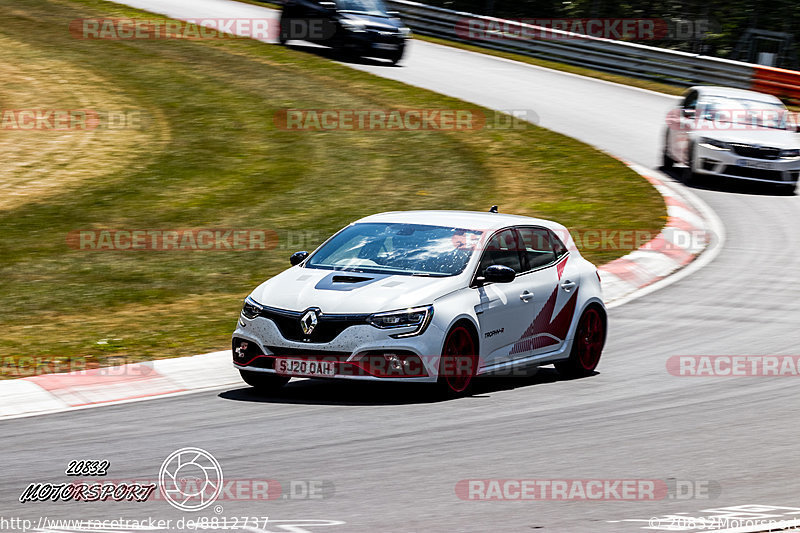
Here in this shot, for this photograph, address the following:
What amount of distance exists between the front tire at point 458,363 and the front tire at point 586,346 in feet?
Answer: 4.87

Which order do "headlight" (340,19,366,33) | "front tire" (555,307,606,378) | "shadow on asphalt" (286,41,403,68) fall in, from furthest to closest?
"shadow on asphalt" (286,41,403,68)
"headlight" (340,19,366,33)
"front tire" (555,307,606,378)

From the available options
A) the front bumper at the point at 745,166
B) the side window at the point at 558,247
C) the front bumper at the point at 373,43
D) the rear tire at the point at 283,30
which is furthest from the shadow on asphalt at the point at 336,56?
the side window at the point at 558,247

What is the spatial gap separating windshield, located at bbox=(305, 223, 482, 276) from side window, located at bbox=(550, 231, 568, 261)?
41.1 inches

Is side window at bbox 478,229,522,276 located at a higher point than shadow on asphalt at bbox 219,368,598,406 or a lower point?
higher

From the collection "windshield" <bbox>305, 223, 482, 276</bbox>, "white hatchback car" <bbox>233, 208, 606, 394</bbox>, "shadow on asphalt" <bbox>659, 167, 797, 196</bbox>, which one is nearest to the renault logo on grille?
"white hatchback car" <bbox>233, 208, 606, 394</bbox>

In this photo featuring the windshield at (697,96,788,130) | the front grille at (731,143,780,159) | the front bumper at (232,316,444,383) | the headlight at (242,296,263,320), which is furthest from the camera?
the windshield at (697,96,788,130)

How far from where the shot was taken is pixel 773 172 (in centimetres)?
2272

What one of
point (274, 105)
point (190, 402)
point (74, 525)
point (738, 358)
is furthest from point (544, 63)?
point (74, 525)

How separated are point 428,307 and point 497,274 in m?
0.80

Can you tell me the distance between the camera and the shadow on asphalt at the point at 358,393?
10.1 meters

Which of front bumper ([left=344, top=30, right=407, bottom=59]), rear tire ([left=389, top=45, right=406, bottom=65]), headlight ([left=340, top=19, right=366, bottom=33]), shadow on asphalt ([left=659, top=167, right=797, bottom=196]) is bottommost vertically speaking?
shadow on asphalt ([left=659, top=167, right=797, bottom=196])

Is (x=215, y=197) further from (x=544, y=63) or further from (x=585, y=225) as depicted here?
(x=544, y=63)

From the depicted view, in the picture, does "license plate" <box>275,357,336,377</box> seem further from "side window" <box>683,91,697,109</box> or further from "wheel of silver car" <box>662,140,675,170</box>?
"wheel of silver car" <box>662,140,675,170</box>

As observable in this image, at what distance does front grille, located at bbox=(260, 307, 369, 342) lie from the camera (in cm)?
982
